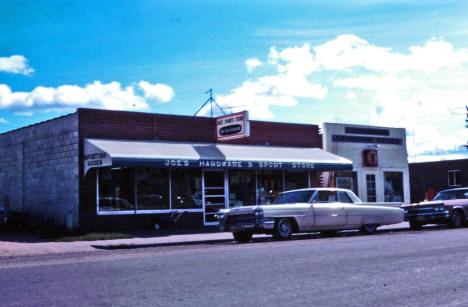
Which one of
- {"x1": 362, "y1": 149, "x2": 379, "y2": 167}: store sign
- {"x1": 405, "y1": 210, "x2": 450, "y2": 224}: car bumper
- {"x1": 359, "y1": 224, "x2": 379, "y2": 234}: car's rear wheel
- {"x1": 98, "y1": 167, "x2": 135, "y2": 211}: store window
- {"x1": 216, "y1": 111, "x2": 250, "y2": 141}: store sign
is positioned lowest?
{"x1": 359, "y1": 224, "x2": 379, "y2": 234}: car's rear wheel

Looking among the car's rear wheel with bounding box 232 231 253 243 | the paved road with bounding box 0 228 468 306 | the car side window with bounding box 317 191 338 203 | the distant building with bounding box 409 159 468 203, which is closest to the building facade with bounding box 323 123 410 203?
the car side window with bounding box 317 191 338 203

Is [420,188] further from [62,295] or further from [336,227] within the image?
[62,295]

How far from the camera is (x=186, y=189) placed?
2309 cm

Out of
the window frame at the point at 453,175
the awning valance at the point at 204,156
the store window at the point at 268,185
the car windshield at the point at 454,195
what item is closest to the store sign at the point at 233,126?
the awning valance at the point at 204,156

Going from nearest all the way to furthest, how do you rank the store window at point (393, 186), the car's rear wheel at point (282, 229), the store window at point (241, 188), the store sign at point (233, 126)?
the car's rear wheel at point (282, 229)
the store sign at point (233, 126)
the store window at point (241, 188)
the store window at point (393, 186)

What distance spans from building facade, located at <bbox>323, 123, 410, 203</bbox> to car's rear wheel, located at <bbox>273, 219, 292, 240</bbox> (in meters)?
12.2

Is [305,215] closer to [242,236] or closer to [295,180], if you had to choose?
[242,236]

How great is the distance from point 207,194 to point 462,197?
1000 centimetres

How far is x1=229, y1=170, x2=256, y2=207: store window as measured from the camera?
2452 centimetres

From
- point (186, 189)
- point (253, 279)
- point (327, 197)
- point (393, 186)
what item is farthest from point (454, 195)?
point (253, 279)

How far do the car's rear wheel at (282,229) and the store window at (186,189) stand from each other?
7.03 meters

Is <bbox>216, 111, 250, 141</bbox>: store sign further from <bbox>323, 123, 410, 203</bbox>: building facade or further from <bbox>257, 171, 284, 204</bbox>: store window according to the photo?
<bbox>323, 123, 410, 203</bbox>: building facade

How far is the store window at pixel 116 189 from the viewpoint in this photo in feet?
69.1

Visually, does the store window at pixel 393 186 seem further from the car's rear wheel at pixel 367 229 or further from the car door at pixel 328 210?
the car door at pixel 328 210
